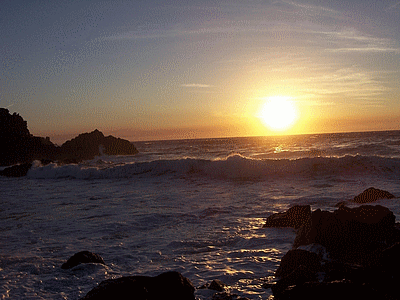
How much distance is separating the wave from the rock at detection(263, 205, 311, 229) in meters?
9.96

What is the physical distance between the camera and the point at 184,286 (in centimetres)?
368

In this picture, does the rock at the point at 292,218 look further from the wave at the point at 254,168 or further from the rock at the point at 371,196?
the wave at the point at 254,168

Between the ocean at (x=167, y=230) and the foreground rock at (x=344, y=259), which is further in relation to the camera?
the ocean at (x=167, y=230)

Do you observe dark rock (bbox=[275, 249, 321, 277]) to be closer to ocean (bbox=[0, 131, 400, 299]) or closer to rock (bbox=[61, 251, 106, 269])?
ocean (bbox=[0, 131, 400, 299])

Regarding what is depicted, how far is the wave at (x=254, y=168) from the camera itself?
682 inches

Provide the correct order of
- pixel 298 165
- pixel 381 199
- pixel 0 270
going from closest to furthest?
pixel 0 270
pixel 381 199
pixel 298 165

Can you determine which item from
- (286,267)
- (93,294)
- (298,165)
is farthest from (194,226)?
(298,165)

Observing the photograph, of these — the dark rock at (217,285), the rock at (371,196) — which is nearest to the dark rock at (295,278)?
the dark rock at (217,285)

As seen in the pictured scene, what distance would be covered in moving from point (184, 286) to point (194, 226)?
378 centimetres

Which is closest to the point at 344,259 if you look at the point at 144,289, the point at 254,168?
the point at 144,289

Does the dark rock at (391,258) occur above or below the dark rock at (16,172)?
above

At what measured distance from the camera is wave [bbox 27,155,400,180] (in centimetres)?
1733

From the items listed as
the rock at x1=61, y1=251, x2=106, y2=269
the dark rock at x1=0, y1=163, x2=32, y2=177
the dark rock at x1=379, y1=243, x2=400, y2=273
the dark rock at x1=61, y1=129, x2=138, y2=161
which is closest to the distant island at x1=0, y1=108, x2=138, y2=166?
the dark rock at x1=61, y1=129, x2=138, y2=161

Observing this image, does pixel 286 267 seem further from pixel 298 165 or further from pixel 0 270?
pixel 298 165
